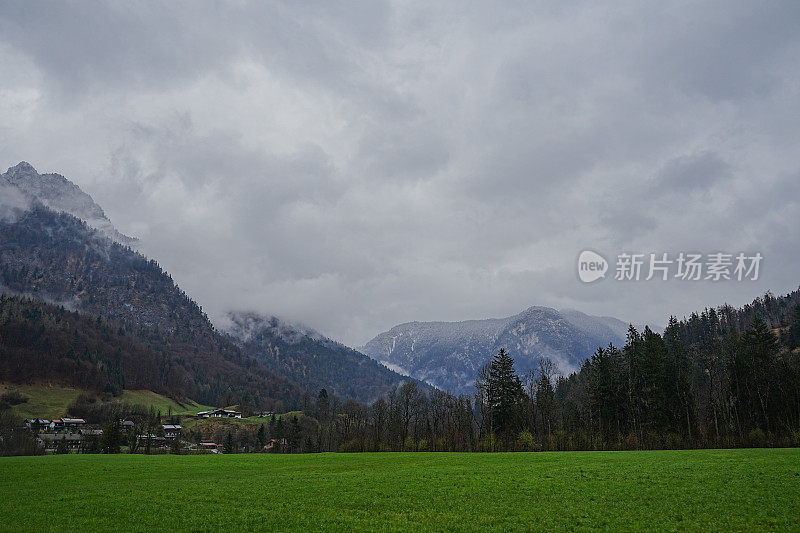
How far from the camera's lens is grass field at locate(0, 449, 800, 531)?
25094mm

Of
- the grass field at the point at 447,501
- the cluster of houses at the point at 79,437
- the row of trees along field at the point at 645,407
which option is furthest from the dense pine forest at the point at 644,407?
the cluster of houses at the point at 79,437

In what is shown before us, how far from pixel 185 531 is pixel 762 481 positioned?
38.3 meters

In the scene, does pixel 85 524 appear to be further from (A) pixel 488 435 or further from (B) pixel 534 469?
(A) pixel 488 435

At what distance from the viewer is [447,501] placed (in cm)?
3184

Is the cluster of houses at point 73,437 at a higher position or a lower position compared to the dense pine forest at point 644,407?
lower

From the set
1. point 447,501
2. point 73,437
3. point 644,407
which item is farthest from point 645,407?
point 73,437

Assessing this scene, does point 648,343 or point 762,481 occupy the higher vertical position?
point 648,343

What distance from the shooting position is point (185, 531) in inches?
966

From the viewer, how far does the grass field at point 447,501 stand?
988 inches

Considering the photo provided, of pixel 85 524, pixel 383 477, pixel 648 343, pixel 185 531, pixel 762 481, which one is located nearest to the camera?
Result: pixel 185 531

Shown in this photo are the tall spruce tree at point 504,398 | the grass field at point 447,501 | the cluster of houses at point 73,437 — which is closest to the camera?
the grass field at point 447,501

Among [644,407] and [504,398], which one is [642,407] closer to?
[644,407]

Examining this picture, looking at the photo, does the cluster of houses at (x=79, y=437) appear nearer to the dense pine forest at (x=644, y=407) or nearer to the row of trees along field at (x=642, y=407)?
the row of trees along field at (x=642, y=407)

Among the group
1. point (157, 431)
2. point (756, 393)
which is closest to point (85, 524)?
point (756, 393)
